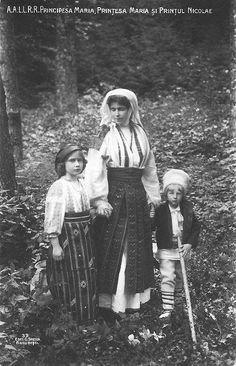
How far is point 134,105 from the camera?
4.08m

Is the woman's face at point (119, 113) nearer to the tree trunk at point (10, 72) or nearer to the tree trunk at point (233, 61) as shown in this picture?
the tree trunk at point (233, 61)

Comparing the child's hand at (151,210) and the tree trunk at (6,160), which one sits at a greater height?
the tree trunk at (6,160)

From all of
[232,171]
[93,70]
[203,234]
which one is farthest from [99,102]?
[203,234]

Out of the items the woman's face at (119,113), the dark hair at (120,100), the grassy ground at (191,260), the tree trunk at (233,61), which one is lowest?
the grassy ground at (191,260)

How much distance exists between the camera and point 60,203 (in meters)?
3.86

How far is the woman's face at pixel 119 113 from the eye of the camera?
403 centimetres

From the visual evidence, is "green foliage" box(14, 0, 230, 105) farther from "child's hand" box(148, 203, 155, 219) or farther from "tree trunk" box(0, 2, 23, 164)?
"child's hand" box(148, 203, 155, 219)

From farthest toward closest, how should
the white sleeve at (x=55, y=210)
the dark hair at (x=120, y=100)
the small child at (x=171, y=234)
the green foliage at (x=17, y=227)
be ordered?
the green foliage at (x=17, y=227) → the small child at (x=171, y=234) → the dark hair at (x=120, y=100) → the white sleeve at (x=55, y=210)

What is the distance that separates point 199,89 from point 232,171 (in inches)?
146

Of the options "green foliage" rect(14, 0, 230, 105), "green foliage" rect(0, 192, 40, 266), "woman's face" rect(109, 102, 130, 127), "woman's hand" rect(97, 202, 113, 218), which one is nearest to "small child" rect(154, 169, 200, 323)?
"woman's hand" rect(97, 202, 113, 218)

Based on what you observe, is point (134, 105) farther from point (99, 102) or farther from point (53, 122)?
point (99, 102)

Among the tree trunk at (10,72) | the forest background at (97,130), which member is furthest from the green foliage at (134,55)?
the tree trunk at (10,72)

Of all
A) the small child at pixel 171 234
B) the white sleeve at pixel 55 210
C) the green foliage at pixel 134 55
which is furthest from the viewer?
the green foliage at pixel 134 55

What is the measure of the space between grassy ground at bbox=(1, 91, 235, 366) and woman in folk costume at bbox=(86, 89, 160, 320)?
30 centimetres
